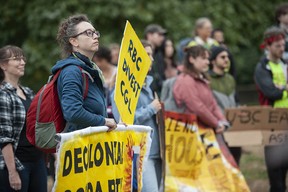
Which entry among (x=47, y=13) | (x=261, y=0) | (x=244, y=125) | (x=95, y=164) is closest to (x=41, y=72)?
(x=47, y=13)

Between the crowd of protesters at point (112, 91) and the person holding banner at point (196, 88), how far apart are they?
1 cm

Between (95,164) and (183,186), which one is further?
(183,186)

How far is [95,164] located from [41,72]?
579 inches

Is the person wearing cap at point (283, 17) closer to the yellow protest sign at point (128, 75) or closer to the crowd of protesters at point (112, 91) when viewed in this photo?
the crowd of protesters at point (112, 91)

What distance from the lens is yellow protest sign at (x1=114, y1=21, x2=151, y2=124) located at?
7.26 meters

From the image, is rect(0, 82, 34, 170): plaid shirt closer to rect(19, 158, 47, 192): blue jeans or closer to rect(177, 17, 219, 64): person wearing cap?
rect(19, 158, 47, 192): blue jeans

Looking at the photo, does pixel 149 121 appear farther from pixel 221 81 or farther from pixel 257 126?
pixel 221 81

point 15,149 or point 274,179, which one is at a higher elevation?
point 15,149

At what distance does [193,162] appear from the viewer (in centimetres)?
1064

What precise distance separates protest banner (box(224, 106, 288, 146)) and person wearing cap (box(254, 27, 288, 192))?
0.17 m

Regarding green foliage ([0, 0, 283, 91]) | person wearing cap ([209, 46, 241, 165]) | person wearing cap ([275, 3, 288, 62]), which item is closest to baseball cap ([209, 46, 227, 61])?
person wearing cap ([209, 46, 241, 165])

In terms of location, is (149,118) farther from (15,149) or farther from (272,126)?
(272,126)

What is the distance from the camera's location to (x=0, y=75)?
26.2 feet

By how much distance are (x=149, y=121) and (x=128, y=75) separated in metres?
1.81
